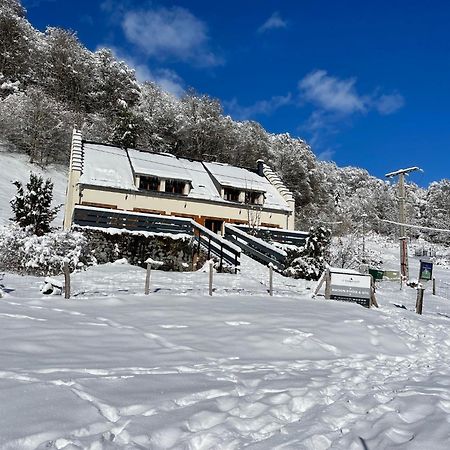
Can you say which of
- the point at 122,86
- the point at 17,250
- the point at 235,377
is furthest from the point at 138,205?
the point at 122,86

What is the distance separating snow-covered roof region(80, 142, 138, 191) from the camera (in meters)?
27.5

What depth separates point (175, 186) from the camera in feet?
98.9

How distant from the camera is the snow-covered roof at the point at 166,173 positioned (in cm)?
2852

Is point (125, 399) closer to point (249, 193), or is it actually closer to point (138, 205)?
point (138, 205)

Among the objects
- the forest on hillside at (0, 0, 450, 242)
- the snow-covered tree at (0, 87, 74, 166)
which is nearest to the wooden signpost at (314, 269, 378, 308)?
the forest on hillside at (0, 0, 450, 242)

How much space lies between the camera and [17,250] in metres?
16.7

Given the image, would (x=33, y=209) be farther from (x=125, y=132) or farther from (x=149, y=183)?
(x=125, y=132)

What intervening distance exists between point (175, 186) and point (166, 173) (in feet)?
3.80

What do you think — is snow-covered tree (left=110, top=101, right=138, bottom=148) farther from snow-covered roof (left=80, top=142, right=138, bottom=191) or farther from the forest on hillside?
snow-covered roof (left=80, top=142, right=138, bottom=191)

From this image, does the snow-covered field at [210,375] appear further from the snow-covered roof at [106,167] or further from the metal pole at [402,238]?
the snow-covered roof at [106,167]

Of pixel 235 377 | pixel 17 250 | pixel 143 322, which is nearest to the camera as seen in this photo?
pixel 235 377

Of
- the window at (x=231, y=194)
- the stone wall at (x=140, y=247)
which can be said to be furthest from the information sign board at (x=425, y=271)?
the stone wall at (x=140, y=247)

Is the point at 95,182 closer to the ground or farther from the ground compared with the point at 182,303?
farther from the ground

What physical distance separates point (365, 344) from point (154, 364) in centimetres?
579
